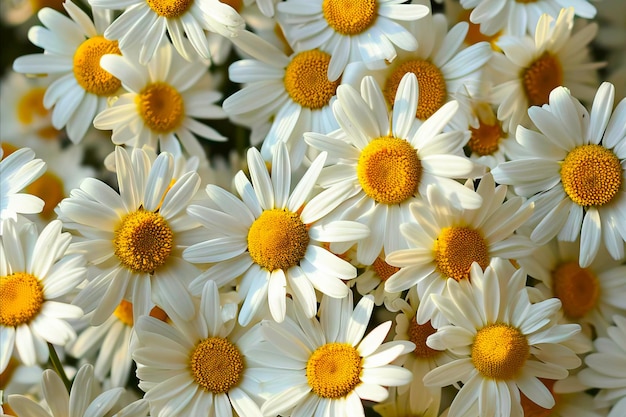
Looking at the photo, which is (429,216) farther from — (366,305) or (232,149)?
(232,149)

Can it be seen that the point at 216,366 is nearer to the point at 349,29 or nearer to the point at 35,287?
the point at 35,287

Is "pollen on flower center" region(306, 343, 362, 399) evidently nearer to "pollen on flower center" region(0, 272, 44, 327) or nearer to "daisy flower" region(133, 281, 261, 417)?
"daisy flower" region(133, 281, 261, 417)

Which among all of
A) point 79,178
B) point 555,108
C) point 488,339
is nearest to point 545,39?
point 555,108

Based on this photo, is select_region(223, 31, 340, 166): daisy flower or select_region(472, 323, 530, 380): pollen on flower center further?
select_region(223, 31, 340, 166): daisy flower

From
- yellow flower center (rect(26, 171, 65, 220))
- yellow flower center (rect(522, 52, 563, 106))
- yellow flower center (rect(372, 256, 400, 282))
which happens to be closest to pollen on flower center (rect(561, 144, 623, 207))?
yellow flower center (rect(522, 52, 563, 106))

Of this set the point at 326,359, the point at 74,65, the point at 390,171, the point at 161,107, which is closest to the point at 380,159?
the point at 390,171

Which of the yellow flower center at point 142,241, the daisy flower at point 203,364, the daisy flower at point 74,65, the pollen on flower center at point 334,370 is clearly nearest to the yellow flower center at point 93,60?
the daisy flower at point 74,65
